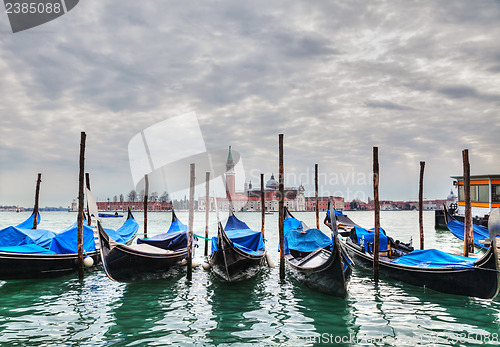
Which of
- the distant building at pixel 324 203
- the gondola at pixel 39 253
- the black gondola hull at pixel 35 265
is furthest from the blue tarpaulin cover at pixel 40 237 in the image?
the distant building at pixel 324 203

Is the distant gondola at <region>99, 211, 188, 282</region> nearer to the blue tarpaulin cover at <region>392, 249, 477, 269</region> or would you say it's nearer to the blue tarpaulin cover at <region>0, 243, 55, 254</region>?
the blue tarpaulin cover at <region>0, 243, 55, 254</region>

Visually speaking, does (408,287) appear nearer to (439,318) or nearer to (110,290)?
(439,318)

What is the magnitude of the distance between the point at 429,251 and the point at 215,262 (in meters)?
5.27

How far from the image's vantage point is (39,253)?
9.02 meters

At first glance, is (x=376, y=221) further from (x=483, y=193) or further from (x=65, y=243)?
(x=483, y=193)

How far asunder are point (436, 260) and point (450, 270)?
0.75 meters

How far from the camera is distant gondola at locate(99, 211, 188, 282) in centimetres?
792

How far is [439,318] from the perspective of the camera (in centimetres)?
612

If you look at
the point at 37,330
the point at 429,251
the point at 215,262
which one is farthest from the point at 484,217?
the point at 37,330

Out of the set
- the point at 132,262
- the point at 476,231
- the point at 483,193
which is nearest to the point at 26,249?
the point at 132,262

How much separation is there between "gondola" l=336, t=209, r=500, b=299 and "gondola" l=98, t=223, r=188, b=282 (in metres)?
5.61

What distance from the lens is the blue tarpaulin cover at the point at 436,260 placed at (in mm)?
7438

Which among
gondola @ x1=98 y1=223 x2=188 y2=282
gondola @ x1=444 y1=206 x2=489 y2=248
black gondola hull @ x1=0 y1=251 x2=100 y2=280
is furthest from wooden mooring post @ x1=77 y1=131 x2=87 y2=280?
gondola @ x1=444 y1=206 x2=489 y2=248

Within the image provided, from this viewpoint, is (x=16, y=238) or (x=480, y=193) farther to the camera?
(x=480, y=193)
